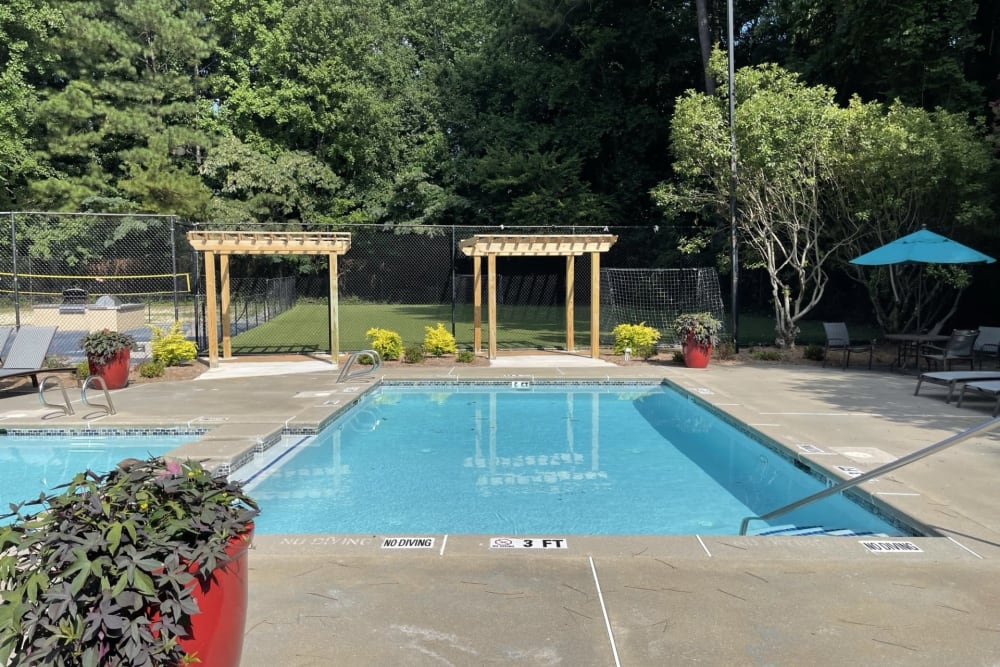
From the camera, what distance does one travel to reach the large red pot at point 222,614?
228 centimetres

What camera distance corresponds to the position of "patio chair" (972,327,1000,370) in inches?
444

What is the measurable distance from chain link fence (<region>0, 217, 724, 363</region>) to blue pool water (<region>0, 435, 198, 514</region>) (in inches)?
447

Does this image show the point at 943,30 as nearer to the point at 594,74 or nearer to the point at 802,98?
the point at 802,98

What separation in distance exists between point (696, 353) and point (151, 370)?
30.6 ft

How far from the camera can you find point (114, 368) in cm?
1064

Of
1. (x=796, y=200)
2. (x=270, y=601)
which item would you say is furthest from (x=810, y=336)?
(x=270, y=601)

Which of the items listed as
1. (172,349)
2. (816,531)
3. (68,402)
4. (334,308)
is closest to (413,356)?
(334,308)

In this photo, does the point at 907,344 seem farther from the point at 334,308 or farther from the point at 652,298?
the point at 334,308

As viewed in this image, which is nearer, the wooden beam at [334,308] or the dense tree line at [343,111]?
the wooden beam at [334,308]

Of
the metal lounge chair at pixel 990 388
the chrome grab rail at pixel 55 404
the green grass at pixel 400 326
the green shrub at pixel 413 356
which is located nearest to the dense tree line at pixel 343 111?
the green grass at pixel 400 326

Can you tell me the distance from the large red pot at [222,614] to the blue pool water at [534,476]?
3110mm

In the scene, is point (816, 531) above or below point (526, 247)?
below

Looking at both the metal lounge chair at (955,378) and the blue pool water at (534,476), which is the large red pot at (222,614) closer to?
the blue pool water at (534,476)

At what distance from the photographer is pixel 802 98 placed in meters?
13.3
